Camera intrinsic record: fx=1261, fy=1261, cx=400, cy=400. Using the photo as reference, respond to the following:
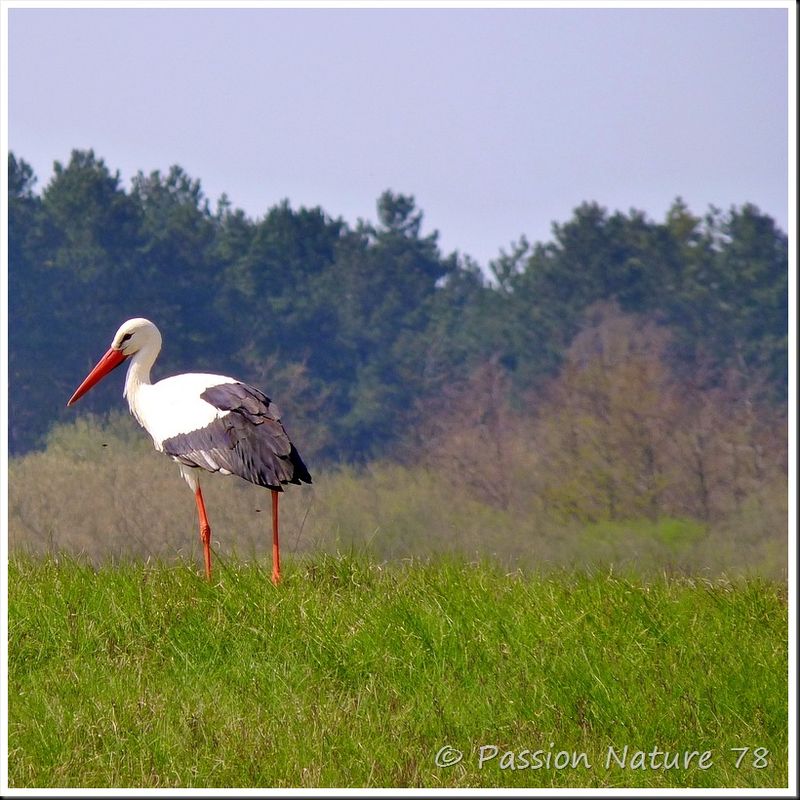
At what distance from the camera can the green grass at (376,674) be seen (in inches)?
199

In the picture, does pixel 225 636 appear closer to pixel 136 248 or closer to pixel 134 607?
pixel 134 607

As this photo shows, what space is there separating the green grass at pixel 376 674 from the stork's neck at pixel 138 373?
1.22 m

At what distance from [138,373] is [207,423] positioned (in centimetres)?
77

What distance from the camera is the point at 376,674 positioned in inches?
225

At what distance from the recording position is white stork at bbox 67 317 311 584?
7.00 m

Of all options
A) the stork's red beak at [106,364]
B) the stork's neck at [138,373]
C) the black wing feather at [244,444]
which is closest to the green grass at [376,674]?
the black wing feather at [244,444]

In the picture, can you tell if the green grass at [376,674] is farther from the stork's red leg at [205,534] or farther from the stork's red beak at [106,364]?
the stork's red beak at [106,364]

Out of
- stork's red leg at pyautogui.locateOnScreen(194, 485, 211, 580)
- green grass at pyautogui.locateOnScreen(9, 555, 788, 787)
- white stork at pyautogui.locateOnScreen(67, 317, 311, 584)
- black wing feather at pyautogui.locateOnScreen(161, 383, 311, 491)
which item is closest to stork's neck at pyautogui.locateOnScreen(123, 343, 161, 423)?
white stork at pyautogui.locateOnScreen(67, 317, 311, 584)

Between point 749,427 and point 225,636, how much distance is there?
6.85 m

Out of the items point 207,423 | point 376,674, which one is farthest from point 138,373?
point 376,674

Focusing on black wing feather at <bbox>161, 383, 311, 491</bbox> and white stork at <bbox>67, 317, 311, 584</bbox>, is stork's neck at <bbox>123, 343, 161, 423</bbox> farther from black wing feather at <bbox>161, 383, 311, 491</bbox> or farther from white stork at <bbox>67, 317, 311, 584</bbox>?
black wing feather at <bbox>161, 383, 311, 491</bbox>

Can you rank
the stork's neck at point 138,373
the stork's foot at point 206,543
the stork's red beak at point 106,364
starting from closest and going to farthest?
1. the stork's foot at point 206,543
2. the stork's neck at point 138,373
3. the stork's red beak at point 106,364

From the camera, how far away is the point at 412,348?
1350 centimetres

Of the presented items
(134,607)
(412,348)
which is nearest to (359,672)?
(134,607)
